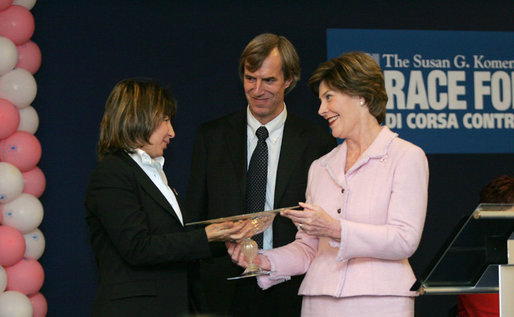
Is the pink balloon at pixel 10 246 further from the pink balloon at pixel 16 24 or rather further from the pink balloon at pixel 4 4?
the pink balloon at pixel 4 4

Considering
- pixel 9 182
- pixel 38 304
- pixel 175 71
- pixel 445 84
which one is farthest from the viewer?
pixel 445 84

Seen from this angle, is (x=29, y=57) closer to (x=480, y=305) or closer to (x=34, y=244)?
(x=34, y=244)

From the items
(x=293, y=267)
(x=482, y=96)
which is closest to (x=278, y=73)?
(x=293, y=267)

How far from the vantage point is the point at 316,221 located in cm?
259

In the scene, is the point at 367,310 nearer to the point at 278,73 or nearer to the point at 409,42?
the point at 278,73

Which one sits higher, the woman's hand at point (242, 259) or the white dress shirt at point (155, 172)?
the white dress shirt at point (155, 172)

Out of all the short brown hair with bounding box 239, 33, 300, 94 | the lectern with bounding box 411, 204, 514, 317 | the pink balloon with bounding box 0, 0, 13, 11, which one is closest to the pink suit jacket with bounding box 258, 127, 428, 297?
the lectern with bounding box 411, 204, 514, 317

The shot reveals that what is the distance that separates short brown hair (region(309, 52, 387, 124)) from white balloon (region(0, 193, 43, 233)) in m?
2.51

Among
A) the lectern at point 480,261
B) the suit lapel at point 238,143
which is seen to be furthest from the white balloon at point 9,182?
the lectern at point 480,261

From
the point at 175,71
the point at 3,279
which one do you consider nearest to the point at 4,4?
the point at 175,71

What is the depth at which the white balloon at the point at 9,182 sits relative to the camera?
4.42 meters

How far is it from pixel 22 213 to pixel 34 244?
0.26 m

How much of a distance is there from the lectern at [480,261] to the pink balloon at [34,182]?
3262mm

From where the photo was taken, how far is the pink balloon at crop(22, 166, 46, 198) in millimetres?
4742
